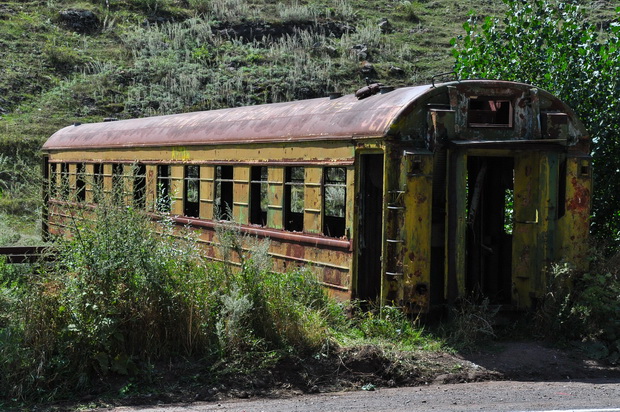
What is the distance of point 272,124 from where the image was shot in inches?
472

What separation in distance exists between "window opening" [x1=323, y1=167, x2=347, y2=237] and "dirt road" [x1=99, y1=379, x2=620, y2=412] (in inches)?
129

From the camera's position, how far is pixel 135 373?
302 inches

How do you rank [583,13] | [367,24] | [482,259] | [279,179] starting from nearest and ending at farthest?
1. [482,259]
2. [279,179]
3. [583,13]
4. [367,24]

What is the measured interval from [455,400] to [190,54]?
1137 inches

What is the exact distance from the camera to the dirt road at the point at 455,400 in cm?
701

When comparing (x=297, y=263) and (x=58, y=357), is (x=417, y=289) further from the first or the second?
(x=58, y=357)

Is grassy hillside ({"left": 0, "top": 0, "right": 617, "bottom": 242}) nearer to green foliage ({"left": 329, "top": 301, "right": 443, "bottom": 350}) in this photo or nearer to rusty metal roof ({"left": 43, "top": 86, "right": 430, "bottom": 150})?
rusty metal roof ({"left": 43, "top": 86, "right": 430, "bottom": 150})

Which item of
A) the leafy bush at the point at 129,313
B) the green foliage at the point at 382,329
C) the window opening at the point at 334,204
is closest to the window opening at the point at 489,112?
the window opening at the point at 334,204

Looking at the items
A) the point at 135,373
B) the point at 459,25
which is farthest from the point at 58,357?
the point at 459,25

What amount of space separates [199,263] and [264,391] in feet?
7.51

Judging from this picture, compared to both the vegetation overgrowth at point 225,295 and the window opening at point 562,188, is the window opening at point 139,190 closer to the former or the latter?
the vegetation overgrowth at point 225,295

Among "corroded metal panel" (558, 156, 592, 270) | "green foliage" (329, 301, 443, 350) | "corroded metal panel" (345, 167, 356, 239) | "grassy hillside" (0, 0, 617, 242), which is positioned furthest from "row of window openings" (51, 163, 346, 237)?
"grassy hillside" (0, 0, 617, 242)

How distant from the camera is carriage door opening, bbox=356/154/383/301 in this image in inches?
397

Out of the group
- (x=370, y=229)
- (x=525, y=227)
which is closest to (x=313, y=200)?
(x=370, y=229)
